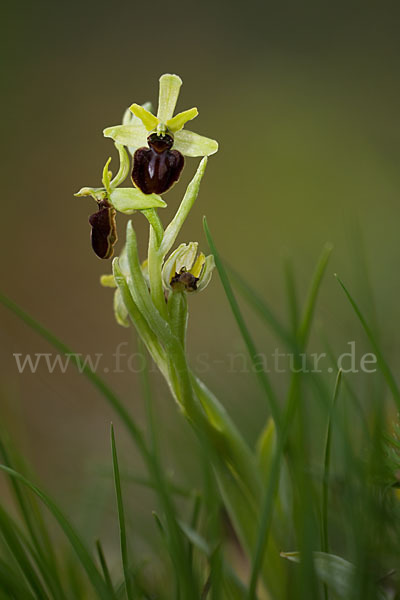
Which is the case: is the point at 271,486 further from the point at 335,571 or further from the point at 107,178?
the point at 107,178

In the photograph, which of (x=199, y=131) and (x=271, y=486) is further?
(x=199, y=131)

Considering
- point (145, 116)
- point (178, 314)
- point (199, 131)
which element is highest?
point (199, 131)

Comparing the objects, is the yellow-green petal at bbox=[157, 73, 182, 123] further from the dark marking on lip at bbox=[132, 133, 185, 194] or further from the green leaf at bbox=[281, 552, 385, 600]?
the green leaf at bbox=[281, 552, 385, 600]

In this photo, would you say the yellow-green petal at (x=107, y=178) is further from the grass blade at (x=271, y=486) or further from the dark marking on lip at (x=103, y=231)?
the grass blade at (x=271, y=486)

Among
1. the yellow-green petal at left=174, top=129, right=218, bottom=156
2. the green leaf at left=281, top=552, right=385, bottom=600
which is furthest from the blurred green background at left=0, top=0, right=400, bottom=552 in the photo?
the green leaf at left=281, top=552, right=385, bottom=600

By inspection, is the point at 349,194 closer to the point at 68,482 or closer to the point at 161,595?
the point at 68,482

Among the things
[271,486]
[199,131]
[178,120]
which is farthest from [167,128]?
[199,131]

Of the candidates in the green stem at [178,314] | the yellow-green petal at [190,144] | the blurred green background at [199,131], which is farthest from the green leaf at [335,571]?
the blurred green background at [199,131]
